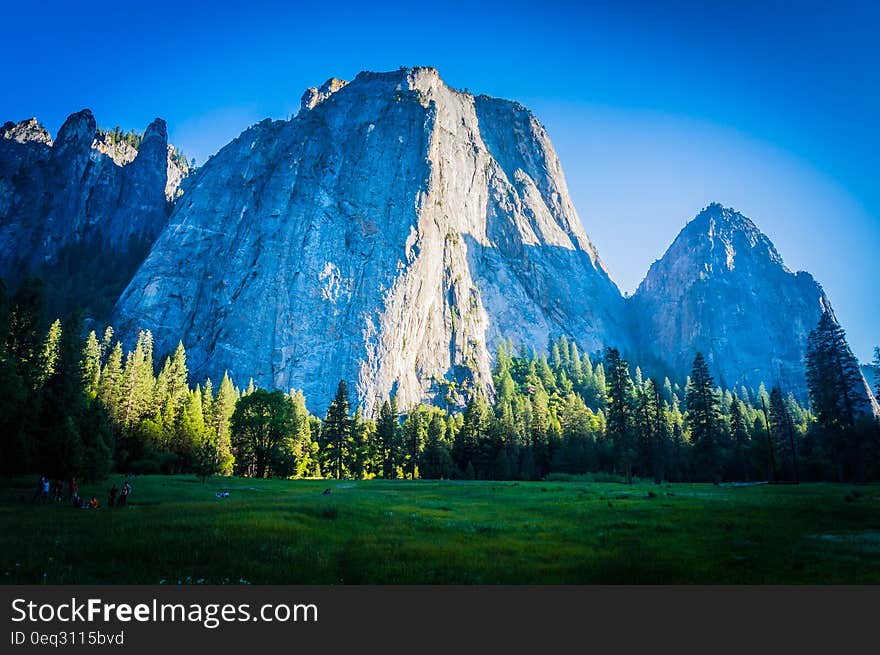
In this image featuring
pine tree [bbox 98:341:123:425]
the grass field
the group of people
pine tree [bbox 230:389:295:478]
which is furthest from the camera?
pine tree [bbox 98:341:123:425]

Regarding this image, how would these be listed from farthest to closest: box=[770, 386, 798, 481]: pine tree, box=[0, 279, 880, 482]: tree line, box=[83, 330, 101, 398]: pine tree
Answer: box=[770, 386, 798, 481]: pine tree < box=[83, 330, 101, 398]: pine tree < box=[0, 279, 880, 482]: tree line

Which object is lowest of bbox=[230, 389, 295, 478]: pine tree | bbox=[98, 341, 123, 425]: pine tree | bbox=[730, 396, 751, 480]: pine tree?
bbox=[730, 396, 751, 480]: pine tree

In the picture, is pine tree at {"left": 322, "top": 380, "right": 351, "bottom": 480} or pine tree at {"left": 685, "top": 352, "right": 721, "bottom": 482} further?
pine tree at {"left": 322, "top": 380, "right": 351, "bottom": 480}

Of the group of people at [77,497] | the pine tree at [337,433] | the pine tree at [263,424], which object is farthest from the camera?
the pine tree at [337,433]

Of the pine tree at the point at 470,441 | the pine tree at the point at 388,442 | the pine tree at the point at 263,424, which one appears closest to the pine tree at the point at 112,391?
the pine tree at the point at 263,424

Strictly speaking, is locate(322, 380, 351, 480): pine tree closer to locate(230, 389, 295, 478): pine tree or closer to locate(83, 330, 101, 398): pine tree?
locate(230, 389, 295, 478): pine tree

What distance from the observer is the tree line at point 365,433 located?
127 ft

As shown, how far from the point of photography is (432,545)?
18.0 m

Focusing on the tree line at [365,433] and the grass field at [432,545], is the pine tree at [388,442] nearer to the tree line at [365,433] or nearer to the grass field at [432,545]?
the tree line at [365,433]

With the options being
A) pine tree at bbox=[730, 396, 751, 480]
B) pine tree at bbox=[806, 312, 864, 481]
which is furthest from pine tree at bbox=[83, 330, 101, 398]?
pine tree at bbox=[730, 396, 751, 480]

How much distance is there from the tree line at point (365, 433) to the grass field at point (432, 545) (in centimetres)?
1207

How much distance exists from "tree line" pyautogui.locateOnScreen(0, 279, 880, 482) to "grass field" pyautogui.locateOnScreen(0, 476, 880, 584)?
12.1 m

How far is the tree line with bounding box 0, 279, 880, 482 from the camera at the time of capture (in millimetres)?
38562
